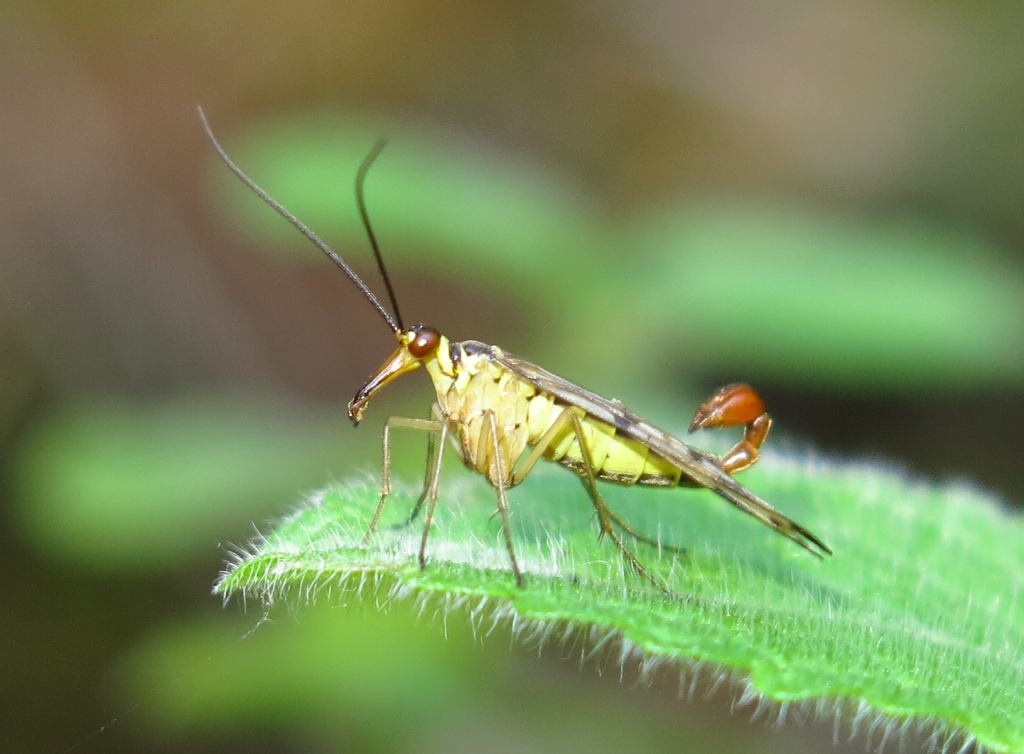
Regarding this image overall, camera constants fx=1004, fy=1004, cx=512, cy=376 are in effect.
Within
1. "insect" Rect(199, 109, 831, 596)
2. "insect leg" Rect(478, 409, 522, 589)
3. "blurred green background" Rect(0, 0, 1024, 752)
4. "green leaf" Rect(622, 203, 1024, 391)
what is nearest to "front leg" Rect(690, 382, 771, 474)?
"insect" Rect(199, 109, 831, 596)

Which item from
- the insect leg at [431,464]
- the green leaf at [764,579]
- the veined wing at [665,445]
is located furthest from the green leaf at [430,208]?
the veined wing at [665,445]

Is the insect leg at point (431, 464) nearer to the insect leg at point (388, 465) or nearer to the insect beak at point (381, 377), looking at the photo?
the insect leg at point (388, 465)

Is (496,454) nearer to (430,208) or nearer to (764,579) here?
(764,579)

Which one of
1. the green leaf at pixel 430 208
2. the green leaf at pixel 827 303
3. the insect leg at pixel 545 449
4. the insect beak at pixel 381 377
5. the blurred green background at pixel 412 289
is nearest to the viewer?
the insect leg at pixel 545 449

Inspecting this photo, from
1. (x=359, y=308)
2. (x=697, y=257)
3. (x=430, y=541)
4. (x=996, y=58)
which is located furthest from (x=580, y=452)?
(x=996, y=58)

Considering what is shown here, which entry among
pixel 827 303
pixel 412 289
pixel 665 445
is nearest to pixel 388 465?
pixel 665 445

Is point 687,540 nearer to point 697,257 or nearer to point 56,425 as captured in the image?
point 697,257
